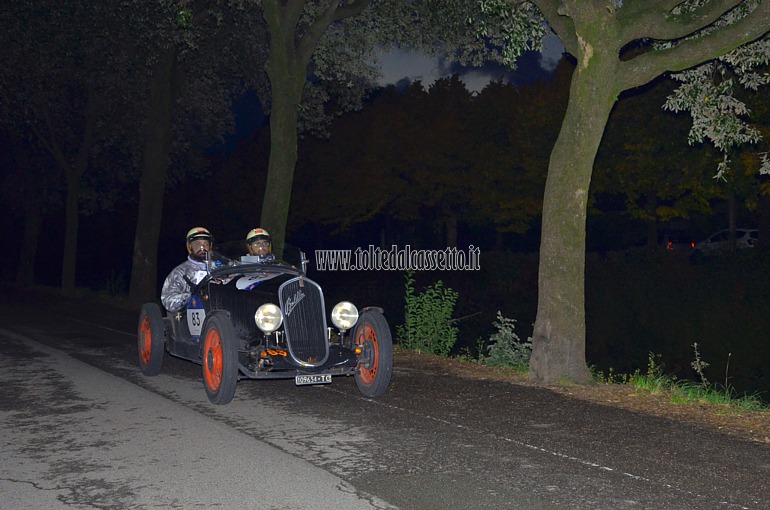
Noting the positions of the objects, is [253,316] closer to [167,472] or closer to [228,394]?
[228,394]

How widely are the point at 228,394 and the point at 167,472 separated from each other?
107 inches

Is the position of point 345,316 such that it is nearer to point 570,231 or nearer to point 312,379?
point 312,379

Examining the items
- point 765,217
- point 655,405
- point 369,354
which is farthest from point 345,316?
point 765,217

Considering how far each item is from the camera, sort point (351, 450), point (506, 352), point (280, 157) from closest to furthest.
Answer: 1. point (351, 450)
2. point (506, 352)
3. point (280, 157)

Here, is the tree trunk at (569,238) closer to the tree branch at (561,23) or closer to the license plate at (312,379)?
the tree branch at (561,23)

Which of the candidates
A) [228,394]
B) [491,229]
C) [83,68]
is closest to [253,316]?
[228,394]

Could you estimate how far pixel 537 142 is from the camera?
44.9 metres

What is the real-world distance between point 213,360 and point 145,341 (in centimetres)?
257

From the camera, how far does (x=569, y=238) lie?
11.5 metres

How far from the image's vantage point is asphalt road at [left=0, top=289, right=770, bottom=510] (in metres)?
6.31

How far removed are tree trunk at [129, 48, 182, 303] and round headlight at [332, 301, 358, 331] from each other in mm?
17932

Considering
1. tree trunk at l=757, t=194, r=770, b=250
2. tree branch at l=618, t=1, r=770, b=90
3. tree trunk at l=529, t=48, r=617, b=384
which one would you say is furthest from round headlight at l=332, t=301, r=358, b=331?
tree trunk at l=757, t=194, r=770, b=250

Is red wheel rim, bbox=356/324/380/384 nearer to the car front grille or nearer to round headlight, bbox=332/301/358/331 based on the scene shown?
round headlight, bbox=332/301/358/331

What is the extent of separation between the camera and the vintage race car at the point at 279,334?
9.74 m
